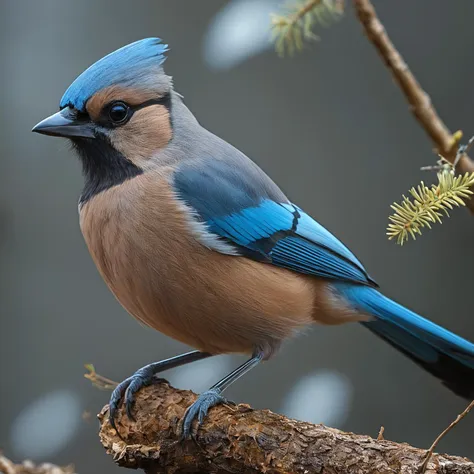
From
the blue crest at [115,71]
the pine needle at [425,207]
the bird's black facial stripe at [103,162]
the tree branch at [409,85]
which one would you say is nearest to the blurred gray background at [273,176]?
the tree branch at [409,85]

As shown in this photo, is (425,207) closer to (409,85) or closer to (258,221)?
(258,221)

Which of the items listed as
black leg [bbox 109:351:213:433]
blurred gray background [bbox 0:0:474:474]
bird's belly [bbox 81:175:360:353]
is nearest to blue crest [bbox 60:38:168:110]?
bird's belly [bbox 81:175:360:353]

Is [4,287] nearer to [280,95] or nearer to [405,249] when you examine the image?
[280,95]

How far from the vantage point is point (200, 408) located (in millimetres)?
1319

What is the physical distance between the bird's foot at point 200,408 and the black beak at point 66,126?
1.92ft

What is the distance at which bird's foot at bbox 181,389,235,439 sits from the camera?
1289 millimetres

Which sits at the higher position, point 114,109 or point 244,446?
point 114,109

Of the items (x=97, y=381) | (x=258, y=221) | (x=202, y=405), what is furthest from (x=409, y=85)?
(x=97, y=381)

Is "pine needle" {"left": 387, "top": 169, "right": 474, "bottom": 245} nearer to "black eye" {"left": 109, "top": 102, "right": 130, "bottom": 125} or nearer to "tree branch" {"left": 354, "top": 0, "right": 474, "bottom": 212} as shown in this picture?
"tree branch" {"left": 354, "top": 0, "right": 474, "bottom": 212}

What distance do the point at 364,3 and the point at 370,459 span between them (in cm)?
98

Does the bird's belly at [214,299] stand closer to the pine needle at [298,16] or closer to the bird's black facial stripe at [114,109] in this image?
the bird's black facial stripe at [114,109]

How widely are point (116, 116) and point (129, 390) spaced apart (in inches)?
22.8

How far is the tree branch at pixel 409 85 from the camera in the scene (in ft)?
5.11

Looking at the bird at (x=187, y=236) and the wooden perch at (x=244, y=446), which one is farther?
the bird at (x=187, y=236)
